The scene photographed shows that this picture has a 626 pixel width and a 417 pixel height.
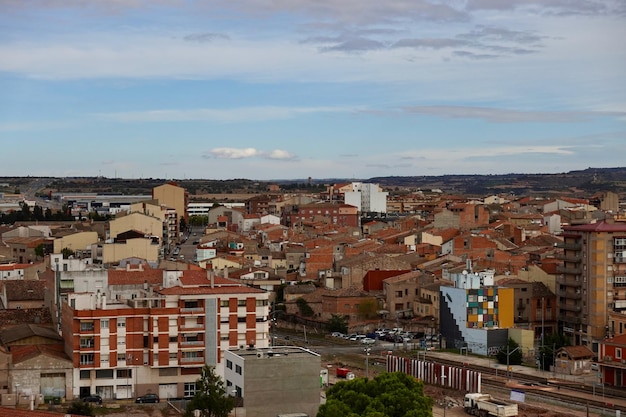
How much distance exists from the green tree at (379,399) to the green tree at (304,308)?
25643 millimetres

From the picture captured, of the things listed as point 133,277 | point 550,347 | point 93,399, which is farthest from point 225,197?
point 93,399

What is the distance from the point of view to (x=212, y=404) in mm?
33438

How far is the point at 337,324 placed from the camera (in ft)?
189

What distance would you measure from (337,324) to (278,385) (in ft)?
73.1

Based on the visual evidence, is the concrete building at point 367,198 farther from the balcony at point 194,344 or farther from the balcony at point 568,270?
the balcony at point 194,344

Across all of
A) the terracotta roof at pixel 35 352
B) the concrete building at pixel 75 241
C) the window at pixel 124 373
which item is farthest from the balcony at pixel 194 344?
the concrete building at pixel 75 241

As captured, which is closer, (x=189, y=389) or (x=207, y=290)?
(x=189, y=389)

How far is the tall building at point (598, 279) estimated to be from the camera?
1969 inches

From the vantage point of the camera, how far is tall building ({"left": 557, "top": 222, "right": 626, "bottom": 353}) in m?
50.0

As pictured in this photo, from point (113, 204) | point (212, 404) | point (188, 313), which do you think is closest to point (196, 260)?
point (188, 313)

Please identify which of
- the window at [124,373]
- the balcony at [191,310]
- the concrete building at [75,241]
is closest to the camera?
the window at [124,373]

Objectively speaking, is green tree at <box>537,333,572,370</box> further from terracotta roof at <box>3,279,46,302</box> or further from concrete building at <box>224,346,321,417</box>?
terracotta roof at <box>3,279,46,302</box>

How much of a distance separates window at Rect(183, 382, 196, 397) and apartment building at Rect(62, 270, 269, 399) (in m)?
0.03

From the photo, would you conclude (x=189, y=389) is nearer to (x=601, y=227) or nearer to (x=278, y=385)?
(x=278, y=385)
